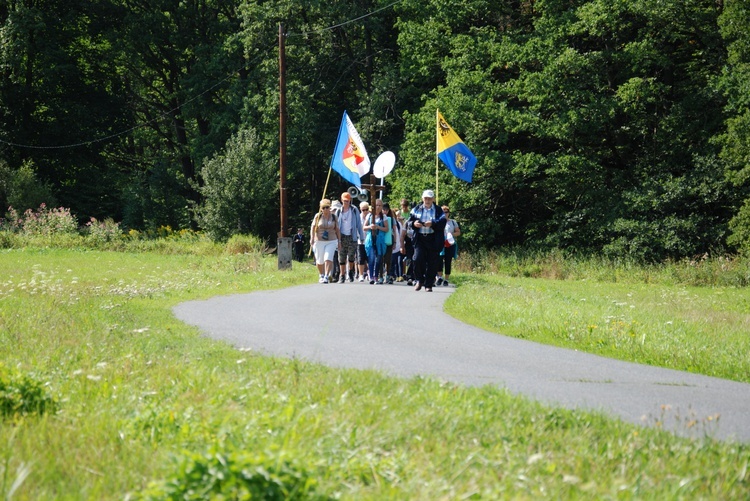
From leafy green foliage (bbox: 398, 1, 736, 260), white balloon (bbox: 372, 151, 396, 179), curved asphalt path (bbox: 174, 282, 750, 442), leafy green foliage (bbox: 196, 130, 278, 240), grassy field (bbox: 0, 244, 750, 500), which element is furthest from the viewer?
leafy green foliage (bbox: 196, 130, 278, 240)

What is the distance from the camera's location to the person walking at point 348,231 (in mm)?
21438

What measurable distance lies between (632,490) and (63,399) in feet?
12.7

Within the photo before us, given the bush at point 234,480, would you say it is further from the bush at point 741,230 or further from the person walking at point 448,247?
the bush at point 741,230

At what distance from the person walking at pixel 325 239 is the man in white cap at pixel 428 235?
3.04 meters

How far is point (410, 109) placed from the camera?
45.0 meters

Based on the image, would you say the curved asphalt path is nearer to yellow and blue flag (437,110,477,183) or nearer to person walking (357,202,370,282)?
person walking (357,202,370,282)

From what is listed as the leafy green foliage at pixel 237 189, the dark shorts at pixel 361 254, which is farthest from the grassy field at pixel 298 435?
the leafy green foliage at pixel 237 189

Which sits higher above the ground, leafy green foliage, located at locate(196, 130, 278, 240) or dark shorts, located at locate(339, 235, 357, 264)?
leafy green foliage, located at locate(196, 130, 278, 240)

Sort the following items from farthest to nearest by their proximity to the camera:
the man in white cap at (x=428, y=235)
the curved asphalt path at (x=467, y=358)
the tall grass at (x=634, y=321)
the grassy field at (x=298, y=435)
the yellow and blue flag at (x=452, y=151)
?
the yellow and blue flag at (x=452, y=151)
the man in white cap at (x=428, y=235)
the tall grass at (x=634, y=321)
the curved asphalt path at (x=467, y=358)
the grassy field at (x=298, y=435)

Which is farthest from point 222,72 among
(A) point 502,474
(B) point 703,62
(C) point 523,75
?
(A) point 502,474

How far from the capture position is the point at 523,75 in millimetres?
37906

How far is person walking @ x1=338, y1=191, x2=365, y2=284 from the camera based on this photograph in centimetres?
2144

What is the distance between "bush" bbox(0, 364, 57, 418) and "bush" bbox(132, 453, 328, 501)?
2286 millimetres

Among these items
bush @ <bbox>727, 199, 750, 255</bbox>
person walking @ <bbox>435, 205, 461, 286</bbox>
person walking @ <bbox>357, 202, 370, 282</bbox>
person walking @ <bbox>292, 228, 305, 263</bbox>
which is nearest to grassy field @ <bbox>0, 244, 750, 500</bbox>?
person walking @ <bbox>435, 205, 461, 286</bbox>
